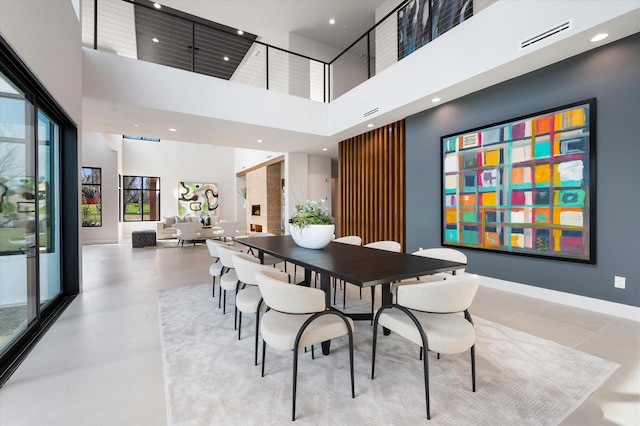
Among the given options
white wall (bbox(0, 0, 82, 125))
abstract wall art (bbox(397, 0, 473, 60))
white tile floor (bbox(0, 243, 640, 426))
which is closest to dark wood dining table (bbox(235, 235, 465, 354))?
white tile floor (bbox(0, 243, 640, 426))

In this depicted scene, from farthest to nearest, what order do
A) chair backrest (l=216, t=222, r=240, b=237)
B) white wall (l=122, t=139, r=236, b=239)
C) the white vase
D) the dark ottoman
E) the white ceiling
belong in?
white wall (l=122, t=139, r=236, b=239)
chair backrest (l=216, t=222, r=240, b=237)
the dark ottoman
the white ceiling
the white vase

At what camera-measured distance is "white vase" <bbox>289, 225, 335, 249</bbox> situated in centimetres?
290

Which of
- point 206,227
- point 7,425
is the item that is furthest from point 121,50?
point 7,425

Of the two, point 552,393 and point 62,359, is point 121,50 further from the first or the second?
point 552,393

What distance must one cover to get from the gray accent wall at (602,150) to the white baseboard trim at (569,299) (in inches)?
2.3

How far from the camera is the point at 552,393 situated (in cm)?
178

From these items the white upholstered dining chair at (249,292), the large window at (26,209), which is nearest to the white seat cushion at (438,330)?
the white upholstered dining chair at (249,292)

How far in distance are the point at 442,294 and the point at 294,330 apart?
92 centimetres

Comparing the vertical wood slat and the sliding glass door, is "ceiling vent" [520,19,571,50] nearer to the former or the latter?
the vertical wood slat

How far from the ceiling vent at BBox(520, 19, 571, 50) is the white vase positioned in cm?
302

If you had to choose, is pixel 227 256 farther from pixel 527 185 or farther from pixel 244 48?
pixel 244 48

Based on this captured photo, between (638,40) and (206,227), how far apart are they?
412 inches

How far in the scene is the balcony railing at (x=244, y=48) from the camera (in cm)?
618

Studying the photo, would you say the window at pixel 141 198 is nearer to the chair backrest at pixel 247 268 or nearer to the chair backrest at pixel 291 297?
the chair backrest at pixel 247 268
